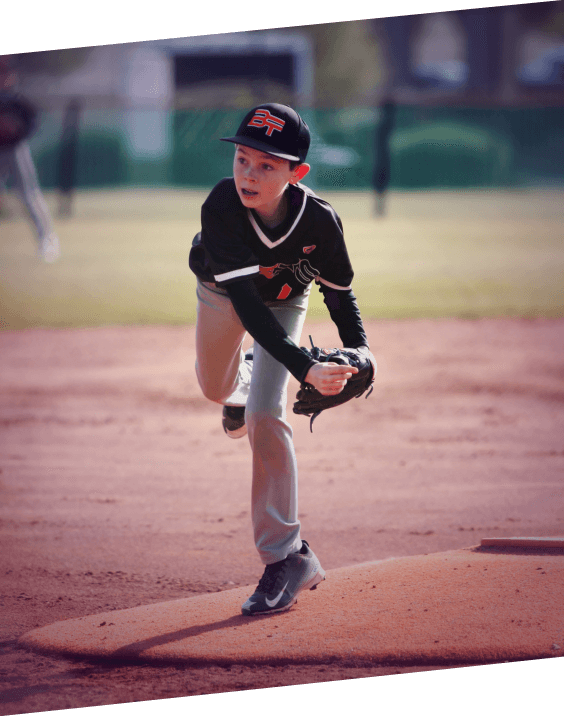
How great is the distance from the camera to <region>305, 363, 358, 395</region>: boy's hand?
2273mm

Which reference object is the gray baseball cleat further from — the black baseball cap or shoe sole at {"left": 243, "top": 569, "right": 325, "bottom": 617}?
the black baseball cap

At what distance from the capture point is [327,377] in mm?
2271

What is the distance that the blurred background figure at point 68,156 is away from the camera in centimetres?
1355

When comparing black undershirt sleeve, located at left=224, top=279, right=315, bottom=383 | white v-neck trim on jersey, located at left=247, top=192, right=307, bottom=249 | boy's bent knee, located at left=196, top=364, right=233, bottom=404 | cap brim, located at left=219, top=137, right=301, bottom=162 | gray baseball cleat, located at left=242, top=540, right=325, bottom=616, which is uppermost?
cap brim, located at left=219, top=137, right=301, bottom=162

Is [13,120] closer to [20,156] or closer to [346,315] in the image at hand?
[20,156]

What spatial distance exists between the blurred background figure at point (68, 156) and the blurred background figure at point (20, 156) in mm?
350

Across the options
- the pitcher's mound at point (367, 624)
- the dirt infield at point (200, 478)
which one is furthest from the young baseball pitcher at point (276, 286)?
the dirt infield at point (200, 478)

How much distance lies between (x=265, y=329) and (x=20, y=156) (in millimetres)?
10537

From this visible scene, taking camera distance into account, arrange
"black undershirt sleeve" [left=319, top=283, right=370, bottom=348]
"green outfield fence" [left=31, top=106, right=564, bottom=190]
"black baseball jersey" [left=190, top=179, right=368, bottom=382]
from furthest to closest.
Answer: "green outfield fence" [left=31, top=106, right=564, bottom=190] < "black undershirt sleeve" [left=319, top=283, right=370, bottom=348] < "black baseball jersey" [left=190, top=179, right=368, bottom=382]

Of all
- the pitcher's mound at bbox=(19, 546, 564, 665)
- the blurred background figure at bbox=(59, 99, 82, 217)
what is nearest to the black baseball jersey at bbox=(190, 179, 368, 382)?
the pitcher's mound at bbox=(19, 546, 564, 665)

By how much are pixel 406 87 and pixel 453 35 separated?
2.29 m

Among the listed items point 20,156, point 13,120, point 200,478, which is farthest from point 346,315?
point 20,156

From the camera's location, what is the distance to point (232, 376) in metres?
3.08

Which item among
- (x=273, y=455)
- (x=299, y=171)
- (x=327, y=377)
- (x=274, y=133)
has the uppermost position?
(x=274, y=133)
